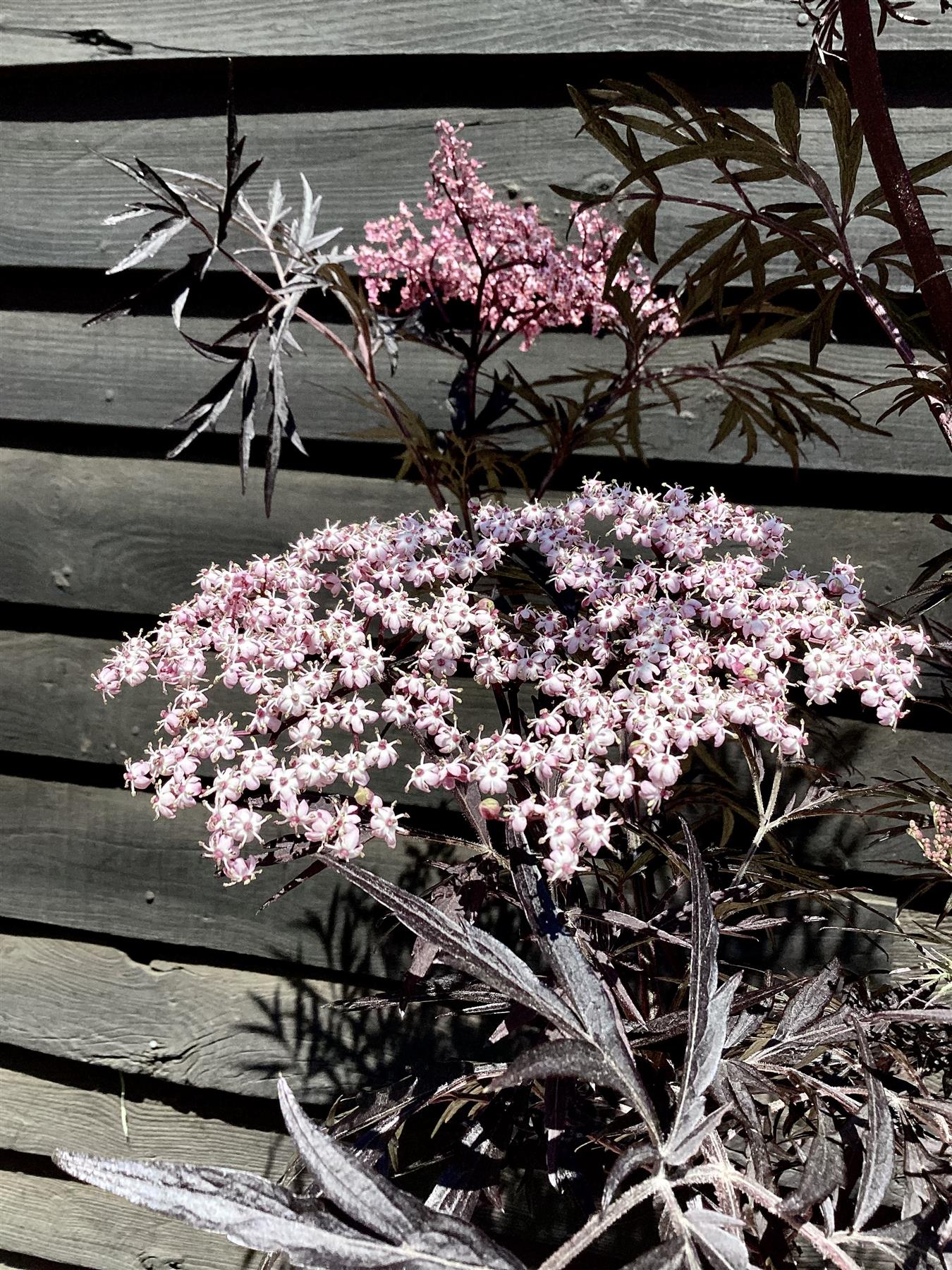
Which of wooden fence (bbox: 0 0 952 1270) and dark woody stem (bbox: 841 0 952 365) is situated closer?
dark woody stem (bbox: 841 0 952 365)

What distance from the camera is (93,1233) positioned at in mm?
1096

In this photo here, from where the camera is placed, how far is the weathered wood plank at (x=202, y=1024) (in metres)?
0.97

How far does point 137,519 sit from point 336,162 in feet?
1.51

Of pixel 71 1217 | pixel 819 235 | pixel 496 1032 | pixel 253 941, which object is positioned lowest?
pixel 71 1217

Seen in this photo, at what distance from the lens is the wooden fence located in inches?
33.0

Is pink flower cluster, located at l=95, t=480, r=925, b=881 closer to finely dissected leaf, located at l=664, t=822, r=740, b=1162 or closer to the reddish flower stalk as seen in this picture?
finely dissected leaf, located at l=664, t=822, r=740, b=1162

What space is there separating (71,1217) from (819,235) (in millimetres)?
1416

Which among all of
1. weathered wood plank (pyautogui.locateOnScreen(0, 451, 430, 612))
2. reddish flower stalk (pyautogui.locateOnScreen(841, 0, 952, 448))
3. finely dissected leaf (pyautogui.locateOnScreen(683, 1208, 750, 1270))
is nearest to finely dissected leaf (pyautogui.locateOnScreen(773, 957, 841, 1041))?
finely dissected leaf (pyautogui.locateOnScreen(683, 1208, 750, 1270))

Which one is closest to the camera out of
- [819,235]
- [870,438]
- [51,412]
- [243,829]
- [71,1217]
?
[243,829]

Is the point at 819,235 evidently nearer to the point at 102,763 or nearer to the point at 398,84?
the point at 398,84

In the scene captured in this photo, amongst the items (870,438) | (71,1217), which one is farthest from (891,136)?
(71,1217)

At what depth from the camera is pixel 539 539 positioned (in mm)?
554

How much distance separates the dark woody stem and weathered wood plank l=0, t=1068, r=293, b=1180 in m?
1.11

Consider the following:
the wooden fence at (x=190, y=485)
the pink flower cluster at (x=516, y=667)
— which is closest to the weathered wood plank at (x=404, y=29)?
the wooden fence at (x=190, y=485)
